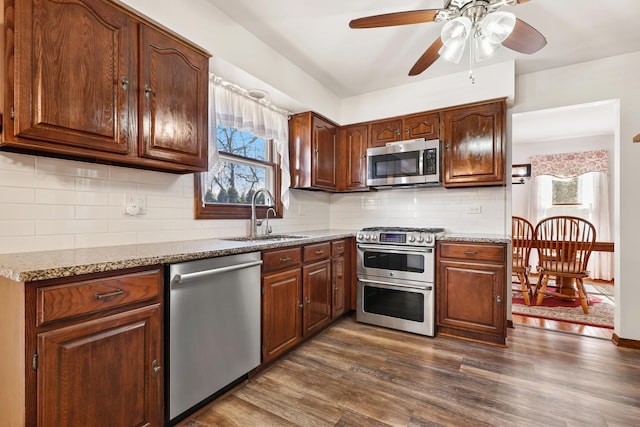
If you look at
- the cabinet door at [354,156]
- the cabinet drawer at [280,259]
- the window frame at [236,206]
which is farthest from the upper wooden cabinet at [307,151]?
the cabinet drawer at [280,259]

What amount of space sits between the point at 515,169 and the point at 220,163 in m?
4.87

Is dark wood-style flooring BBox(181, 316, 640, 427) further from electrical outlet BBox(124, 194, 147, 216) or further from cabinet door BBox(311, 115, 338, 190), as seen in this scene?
cabinet door BBox(311, 115, 338, 190)

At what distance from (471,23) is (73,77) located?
79.0 inches

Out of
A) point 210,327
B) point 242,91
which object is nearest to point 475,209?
point 242,91

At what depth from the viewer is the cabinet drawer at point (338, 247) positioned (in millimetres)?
2885

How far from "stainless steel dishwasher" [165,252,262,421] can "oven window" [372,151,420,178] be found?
1.85 m

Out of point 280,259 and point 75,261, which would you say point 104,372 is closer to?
point 75,261

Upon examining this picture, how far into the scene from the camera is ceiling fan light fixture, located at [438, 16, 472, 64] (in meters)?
1.60

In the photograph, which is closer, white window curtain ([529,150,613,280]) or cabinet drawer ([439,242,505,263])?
cabinet drawer ([439,242,505,263])

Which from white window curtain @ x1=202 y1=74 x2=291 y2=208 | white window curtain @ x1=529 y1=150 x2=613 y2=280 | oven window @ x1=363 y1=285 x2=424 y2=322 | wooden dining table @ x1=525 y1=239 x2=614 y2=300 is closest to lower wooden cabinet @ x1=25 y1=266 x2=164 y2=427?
white window curtain @ x1=202 y1=74 x2=291 y2=208

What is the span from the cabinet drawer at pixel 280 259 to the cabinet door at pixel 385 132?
170cm

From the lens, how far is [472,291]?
8.66ft

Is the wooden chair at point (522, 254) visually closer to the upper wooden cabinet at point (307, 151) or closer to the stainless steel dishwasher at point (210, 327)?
the upper wooden cabinet at point (307, 151)

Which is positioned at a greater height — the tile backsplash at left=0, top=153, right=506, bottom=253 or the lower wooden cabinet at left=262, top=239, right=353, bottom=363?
the tile backsplash at left=0, top=153, right=506, bottom=253
